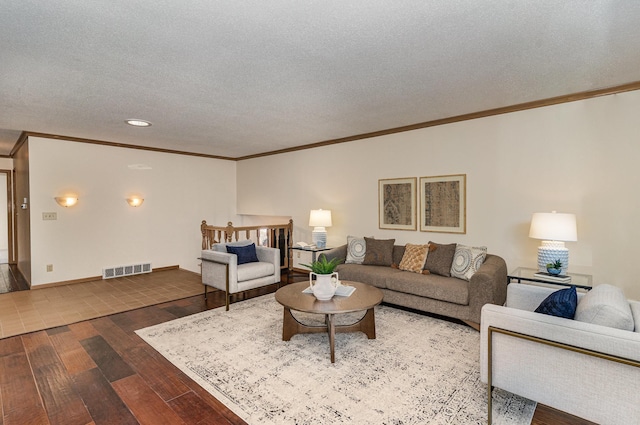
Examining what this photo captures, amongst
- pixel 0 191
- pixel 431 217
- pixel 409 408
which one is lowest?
pixel 409 408

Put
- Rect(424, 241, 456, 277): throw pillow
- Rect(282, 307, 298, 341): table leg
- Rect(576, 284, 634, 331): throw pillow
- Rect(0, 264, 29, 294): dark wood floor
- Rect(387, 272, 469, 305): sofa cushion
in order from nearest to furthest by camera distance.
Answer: Rect(576, 284, 634, 331): throw pillow, Rect(282, 307, 298, 341): table leg, Rect(387, 272, 469, 305): sofa cushion, Rect(424, 241, 456, 277): throw pillow, Rect(0, 264, 29, 294): dark wood floor

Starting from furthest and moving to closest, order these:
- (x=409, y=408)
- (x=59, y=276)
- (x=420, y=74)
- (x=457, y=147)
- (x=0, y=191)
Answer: (x=0, y=191) → (x=59, y=276) → (x=457, y=147) → (x=420, y=74) → (x=409, y=408)

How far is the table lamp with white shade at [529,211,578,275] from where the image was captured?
10.2 ft

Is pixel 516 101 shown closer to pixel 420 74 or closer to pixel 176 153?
pixel 420 74

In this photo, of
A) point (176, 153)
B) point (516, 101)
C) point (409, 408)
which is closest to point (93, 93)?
point (176, 153)

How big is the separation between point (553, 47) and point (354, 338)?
305 cm

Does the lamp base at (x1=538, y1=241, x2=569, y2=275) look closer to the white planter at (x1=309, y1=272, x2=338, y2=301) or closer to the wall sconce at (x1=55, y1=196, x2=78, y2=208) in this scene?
the white planter at (x1=309, y1=272, x2=338, y2=301)

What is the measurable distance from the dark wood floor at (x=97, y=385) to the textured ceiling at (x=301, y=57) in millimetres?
2565

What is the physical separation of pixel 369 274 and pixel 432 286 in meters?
0.86

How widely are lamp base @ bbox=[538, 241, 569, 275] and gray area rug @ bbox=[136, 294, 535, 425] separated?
3.41ft

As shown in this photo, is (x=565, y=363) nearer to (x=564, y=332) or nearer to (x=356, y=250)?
(x=564, y=332)

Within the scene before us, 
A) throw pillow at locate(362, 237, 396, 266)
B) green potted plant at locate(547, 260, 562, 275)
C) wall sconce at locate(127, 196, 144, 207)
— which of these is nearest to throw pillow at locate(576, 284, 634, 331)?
green potted plant at locate(547, 260, 562, 275)

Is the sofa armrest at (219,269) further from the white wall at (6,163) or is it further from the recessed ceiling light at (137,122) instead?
the white wall at (6,163)

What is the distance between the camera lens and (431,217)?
4523mm
